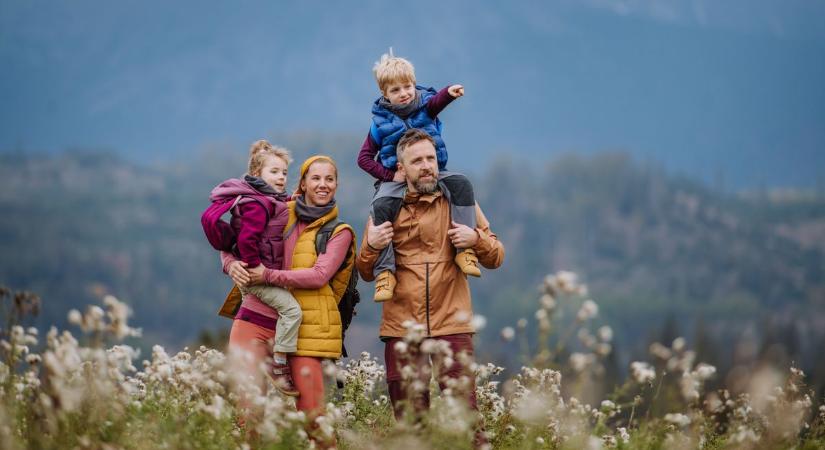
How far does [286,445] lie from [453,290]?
2.24 metres

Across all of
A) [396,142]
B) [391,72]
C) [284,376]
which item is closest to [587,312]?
[284,376]

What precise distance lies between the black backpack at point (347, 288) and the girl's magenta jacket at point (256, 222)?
0.92 ft

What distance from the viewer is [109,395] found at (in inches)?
220

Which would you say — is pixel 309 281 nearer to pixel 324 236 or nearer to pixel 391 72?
pixel 324 236

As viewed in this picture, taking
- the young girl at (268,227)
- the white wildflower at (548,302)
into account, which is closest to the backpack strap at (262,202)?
the young girl at (268,227)

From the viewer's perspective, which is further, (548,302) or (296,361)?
(296,361)

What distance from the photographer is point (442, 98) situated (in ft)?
26.4

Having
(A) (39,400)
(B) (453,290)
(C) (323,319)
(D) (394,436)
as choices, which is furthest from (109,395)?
(B) (453,290)

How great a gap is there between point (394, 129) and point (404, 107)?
184mm

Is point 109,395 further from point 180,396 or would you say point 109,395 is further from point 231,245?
point 231,245

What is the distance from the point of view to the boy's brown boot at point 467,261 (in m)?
7.56

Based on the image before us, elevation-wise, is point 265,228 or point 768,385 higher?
point 265,228

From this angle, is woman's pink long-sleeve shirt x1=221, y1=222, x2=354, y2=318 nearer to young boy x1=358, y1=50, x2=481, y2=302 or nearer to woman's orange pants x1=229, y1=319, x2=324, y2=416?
woman's orange pants x1=229, y1=319, x2=324, y2=416

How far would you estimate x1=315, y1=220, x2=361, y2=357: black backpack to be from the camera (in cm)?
768
